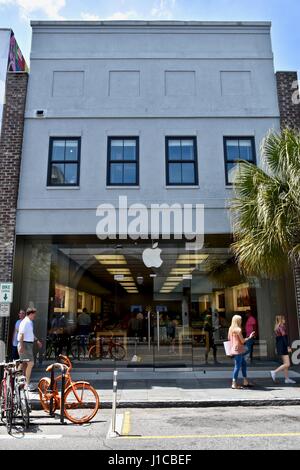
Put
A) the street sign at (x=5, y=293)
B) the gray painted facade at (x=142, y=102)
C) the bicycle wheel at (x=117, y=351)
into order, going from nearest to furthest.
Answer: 1. the street sign at (x=5, y=293)
2. the gray painted facade at (x=142, y=102)
3. the bicycle wheel at (x=117, y=351)

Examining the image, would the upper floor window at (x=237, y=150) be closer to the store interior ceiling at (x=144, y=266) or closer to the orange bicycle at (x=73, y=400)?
the store interior ceiling at (x=144, y=266)

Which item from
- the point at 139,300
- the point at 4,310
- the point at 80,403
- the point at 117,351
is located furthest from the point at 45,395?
the point at 139,300

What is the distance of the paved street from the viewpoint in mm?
5754

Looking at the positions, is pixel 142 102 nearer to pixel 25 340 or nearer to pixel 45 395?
pixel 25 340

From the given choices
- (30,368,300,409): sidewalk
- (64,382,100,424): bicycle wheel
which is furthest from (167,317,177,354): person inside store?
(64,382,100,424): bicycle wheel

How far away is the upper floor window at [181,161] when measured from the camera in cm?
1359

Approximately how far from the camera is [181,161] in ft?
45.1

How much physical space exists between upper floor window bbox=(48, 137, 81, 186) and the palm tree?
18.3 ft

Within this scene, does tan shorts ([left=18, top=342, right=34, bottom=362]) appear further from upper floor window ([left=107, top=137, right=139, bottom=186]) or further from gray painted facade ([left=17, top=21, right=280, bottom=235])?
upper floor window ([left=107, top=137, right=139, bottom=186])

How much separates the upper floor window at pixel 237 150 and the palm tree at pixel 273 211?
2.85 meters

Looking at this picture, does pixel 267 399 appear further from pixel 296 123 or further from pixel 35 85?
pixel 35 85

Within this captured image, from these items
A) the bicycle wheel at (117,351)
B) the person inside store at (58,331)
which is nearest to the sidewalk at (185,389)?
the bicycle wheel at (117,351)

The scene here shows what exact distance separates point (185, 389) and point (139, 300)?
4.33 metres
